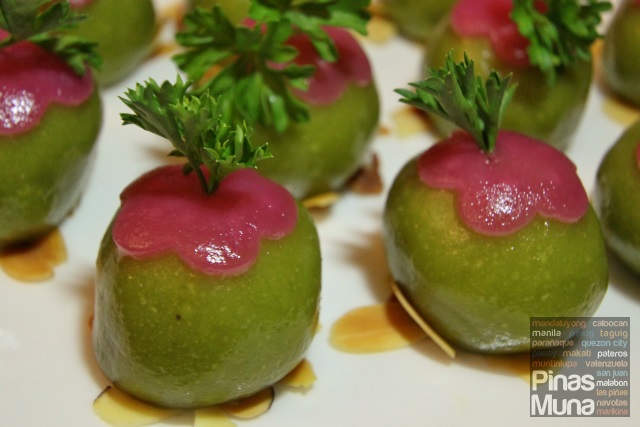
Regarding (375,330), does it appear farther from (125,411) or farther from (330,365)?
(125,411)

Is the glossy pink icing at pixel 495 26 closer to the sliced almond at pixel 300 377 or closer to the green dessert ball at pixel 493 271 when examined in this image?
the green dessert ball at pixel 493 271

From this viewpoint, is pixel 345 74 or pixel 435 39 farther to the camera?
pixel 435 39

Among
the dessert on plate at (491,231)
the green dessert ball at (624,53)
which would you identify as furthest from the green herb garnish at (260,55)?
the green dessert ball at (624,53)

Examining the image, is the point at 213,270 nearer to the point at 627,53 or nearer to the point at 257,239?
the point at 257,239

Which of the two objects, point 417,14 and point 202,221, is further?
point 417,14

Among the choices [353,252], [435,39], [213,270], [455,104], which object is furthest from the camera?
[435,39]

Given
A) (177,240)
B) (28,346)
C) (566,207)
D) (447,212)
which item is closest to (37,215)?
(28,346)

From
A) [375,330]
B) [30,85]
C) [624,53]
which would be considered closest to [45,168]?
[30,85]
